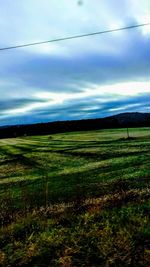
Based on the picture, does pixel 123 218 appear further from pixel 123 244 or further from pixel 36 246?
pixel 36 246

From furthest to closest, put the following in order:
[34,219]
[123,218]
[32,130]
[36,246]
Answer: [32,130], [34,219], [123,218], [36,246]

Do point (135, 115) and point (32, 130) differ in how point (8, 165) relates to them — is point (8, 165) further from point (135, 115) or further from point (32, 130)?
point (135, 115)

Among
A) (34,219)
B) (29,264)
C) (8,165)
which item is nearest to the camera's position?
(29,264)

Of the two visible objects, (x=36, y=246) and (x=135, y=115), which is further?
(x=135, y=115)

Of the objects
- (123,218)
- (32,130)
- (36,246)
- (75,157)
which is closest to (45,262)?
(36,246)

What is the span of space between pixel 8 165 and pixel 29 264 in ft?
104

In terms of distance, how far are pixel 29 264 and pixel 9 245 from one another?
51.4 inches

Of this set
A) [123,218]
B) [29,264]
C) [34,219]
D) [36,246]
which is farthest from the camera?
[34,219]

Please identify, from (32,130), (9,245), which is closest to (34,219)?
(9,245)

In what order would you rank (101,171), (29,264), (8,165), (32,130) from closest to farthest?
(29,264) < (101,171) < (8,165) < (32,130)

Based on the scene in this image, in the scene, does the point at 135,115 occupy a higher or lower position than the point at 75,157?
higher

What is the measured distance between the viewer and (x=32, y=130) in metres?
94.6

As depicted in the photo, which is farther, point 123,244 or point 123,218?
point 123,218

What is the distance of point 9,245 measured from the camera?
8539 millimetres
